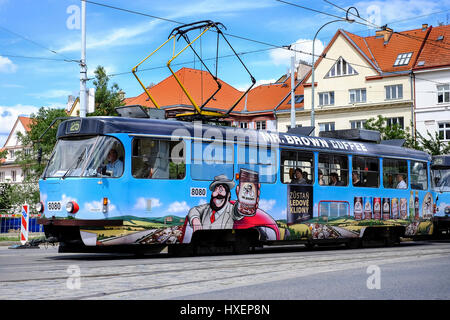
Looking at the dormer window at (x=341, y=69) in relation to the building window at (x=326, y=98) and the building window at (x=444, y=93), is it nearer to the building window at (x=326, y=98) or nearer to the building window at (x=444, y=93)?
the building window at (x=326, y=98)

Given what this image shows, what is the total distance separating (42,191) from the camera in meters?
13.8

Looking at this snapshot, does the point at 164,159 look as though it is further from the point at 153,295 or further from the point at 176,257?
the point at 153,295

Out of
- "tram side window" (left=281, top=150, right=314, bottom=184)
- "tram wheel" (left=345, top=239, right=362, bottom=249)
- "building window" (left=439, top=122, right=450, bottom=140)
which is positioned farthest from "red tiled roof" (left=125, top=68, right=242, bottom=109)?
"tram side window" (left=281, top=150, right=314, bottom=184)

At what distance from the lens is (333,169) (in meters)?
17.8

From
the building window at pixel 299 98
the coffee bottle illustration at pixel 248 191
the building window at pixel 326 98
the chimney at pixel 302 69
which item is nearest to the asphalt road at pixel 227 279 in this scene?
the coffee bottle illustration at pixel 248 191

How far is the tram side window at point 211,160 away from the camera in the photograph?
1431 cm

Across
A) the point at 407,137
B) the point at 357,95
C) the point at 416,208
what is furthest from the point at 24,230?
the point at 357,95

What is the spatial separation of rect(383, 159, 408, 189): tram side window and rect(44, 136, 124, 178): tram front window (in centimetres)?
939

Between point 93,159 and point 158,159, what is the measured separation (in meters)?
1.37

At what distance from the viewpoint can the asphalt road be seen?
24.8ft

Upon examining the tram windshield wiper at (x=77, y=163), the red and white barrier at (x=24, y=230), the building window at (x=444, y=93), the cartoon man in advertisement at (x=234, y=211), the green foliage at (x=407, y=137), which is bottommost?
the red and white barrier at (x=24, y=230)

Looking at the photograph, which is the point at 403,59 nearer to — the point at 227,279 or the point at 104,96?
the point at 104,96

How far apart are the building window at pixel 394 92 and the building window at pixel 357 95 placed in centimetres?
232

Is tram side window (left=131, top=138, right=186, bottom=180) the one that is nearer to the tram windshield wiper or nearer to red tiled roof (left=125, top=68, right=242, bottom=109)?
the tram windshield wiper
